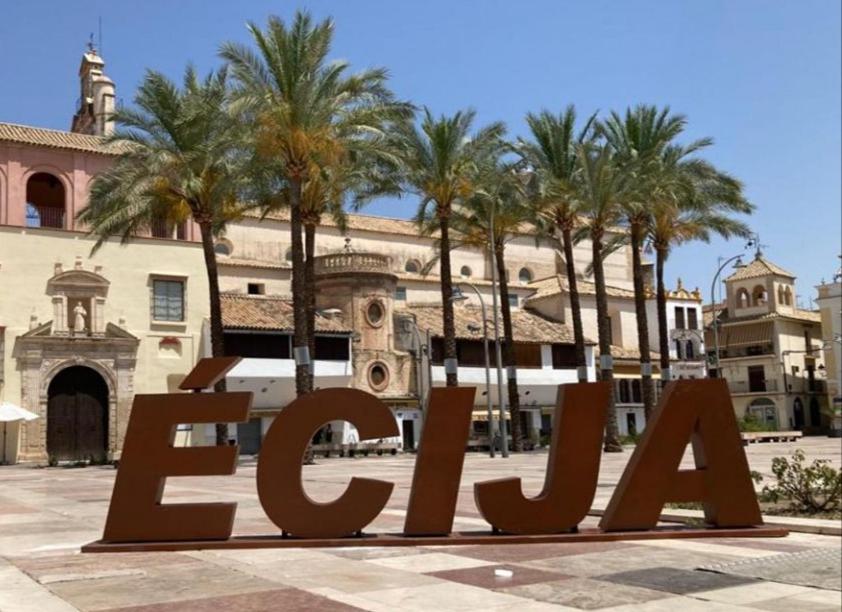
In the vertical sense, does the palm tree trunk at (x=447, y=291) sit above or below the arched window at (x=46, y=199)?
below

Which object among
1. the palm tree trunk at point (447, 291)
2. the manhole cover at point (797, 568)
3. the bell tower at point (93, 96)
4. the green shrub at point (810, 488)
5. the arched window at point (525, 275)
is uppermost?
the bell tower at point (93, 96)

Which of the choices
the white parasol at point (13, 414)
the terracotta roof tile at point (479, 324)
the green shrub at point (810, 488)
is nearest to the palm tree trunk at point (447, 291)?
the terracotta roof tile at point (479, 324)

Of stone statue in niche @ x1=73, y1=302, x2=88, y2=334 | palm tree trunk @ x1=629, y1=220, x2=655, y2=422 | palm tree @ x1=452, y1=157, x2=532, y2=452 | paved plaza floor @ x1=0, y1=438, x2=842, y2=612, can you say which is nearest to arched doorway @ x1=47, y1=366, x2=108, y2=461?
stone statue in niche @ x1=73, y1=302, x2=88, y2=334

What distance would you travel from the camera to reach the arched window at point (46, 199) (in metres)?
41.0

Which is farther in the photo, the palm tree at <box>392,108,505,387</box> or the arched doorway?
the arched doorway

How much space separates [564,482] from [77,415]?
108ft

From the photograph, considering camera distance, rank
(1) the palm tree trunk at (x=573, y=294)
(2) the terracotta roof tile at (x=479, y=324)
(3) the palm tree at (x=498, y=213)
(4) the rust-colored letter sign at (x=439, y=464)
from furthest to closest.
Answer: (2) the terracotta roof tile at (x=479, y=324), (1) the palm tree trunk at (x=573, y=294), (3) the palm tree at (x=498, y=213), (4) the rust-colored letter sign at (x=439, y=464)

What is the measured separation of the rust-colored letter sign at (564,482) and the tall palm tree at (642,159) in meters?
23.6

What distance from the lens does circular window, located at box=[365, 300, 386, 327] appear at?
160 ft

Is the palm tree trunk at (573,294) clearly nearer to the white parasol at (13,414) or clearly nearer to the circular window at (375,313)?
the circular window at (375,313)

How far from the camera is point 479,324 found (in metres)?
53.8

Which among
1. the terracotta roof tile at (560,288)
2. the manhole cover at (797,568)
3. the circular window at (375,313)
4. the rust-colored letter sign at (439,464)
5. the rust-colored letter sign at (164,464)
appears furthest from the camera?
the terracotta roof tile at (560,288)

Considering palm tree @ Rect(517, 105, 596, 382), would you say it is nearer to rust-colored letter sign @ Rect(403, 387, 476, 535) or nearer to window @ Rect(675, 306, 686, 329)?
rust-colored letter sign @ Rect(403, 387, 476, 535)

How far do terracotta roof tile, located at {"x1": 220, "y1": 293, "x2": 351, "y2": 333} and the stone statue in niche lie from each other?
236 inches
